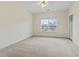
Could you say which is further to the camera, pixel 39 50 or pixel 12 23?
pixel 12 23

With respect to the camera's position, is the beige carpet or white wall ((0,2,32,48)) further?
white wall ((0,2,32,48))

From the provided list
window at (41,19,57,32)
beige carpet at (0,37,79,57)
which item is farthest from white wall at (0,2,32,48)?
window at (41,19,57,32)

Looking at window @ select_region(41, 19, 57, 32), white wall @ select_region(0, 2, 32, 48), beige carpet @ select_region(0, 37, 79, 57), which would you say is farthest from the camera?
white wall @ select_region(0, 2, 32, 48)

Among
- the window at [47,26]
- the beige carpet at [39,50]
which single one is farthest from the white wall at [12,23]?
the window at [47,26]

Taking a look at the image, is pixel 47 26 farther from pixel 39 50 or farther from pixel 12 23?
pixel 12 23

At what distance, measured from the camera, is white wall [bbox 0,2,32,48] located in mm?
4031

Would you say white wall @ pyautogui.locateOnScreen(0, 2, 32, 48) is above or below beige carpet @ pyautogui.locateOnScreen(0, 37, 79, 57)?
above

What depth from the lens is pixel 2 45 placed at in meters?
4.00

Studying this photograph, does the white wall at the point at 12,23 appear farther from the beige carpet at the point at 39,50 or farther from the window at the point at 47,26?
the window at the point at 47,26

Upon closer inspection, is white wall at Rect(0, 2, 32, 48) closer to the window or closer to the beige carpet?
the beige carpet

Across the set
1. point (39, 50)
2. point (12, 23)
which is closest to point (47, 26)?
point (39, 50)

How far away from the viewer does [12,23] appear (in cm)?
464

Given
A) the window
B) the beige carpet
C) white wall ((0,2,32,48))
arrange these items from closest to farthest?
the beige carpet
the window
white wall ((0,2,32,48))

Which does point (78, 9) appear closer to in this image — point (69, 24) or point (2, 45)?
point (69, 24)
